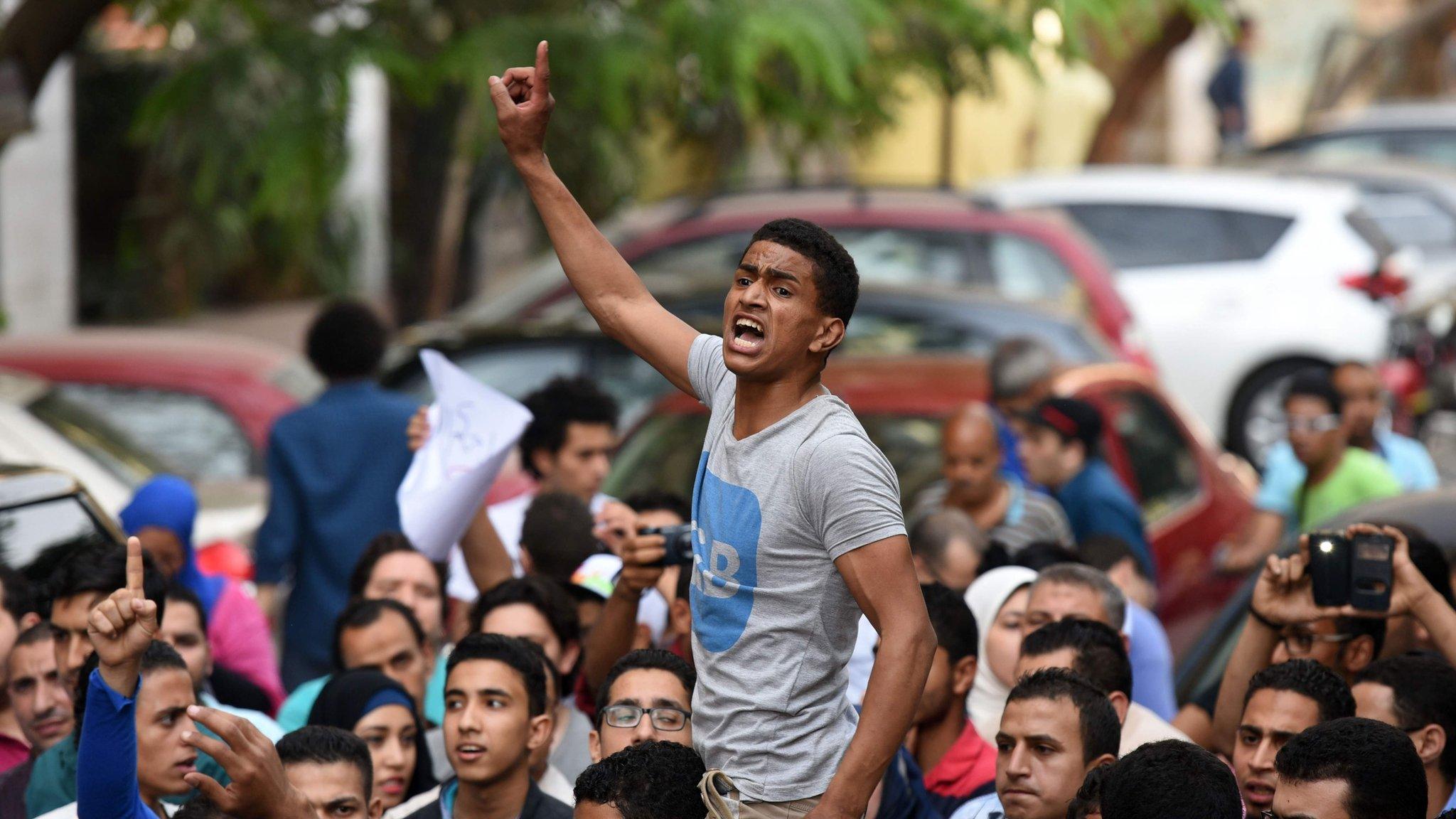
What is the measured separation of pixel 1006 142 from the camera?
84.1 ft

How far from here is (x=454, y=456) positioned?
18.1ft

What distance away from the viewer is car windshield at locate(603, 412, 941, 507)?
749 centimetres

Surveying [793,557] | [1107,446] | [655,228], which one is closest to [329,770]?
[793,557]

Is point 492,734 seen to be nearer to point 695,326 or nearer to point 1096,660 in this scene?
point 1096,660

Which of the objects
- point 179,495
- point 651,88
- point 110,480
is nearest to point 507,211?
point 651,88

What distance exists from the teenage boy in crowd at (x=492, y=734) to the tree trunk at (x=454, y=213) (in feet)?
15.8

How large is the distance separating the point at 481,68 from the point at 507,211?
9815mm

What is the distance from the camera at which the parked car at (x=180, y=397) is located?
8258 millimetres

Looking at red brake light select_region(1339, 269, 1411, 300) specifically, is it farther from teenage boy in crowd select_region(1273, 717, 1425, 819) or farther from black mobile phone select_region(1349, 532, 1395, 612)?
teenage boy in crowd select_region(1273, 717, 1425, 819)

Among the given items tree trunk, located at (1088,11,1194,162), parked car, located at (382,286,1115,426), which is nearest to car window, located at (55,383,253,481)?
parked car, located at (382,286,1115,426)

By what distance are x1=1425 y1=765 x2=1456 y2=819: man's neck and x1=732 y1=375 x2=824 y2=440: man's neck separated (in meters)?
2.00

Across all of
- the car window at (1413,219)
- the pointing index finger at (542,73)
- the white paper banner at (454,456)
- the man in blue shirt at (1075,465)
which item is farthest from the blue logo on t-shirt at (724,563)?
the car window at (1413,219)

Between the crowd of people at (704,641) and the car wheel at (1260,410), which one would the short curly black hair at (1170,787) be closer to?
the crowd of people at (704,641)

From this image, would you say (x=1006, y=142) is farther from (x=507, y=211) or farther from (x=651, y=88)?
(x=651, y=88)
